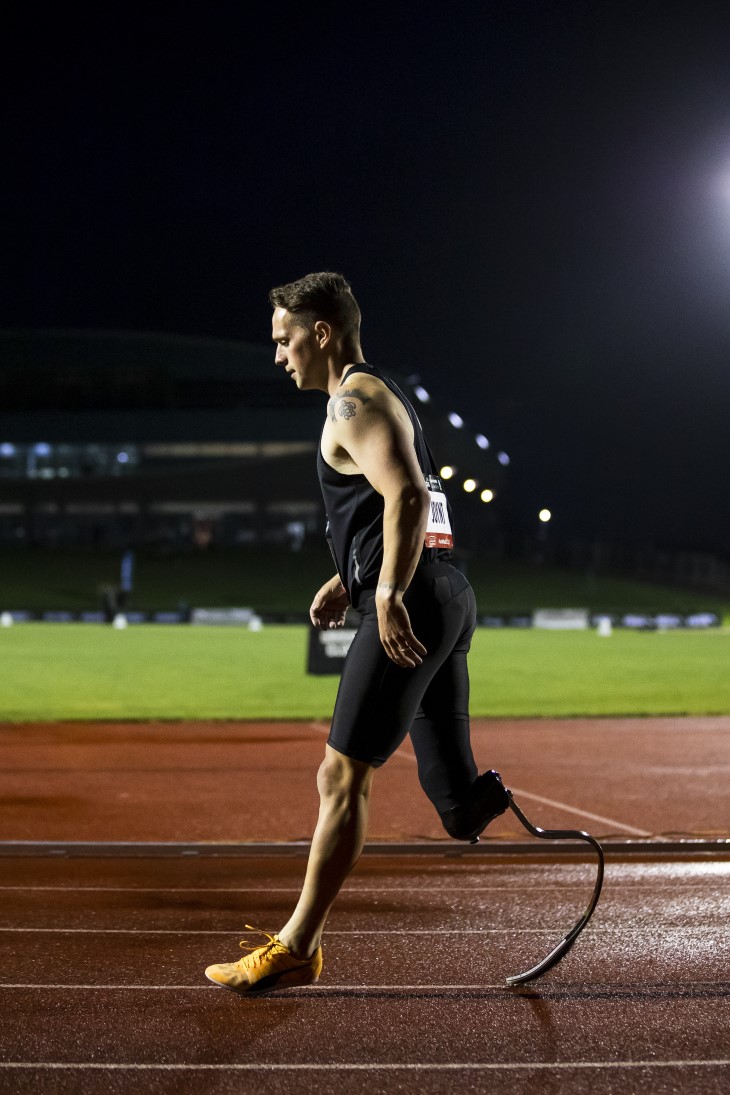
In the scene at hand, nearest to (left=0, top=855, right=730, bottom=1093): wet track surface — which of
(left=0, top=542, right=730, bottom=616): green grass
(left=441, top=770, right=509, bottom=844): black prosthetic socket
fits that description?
(left=441, top=770, right=509, bottom=844): black prosthetic socket

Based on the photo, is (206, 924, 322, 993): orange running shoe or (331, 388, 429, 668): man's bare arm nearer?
(331, 388, 429, 668): man's bare arm

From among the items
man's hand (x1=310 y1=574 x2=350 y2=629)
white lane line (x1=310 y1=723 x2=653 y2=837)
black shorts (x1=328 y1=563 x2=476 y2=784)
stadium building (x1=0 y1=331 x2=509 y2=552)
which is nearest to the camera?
black shorts (x1=328 y1=563 x2=476 y2=784)

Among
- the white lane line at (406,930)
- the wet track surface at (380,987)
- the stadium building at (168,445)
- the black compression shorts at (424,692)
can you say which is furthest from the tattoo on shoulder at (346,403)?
the stadium building at (168,445)

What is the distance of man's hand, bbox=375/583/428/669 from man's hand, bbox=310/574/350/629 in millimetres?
720

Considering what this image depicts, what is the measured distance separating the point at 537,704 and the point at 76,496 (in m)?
65.7

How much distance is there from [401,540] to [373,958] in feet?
5.88

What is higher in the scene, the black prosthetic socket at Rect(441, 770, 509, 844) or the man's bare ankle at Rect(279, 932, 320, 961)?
the black prosthetic socket at Rect(441, 770, 509, 844)

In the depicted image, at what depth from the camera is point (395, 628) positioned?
14.0 ft

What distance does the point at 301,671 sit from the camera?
2334cm

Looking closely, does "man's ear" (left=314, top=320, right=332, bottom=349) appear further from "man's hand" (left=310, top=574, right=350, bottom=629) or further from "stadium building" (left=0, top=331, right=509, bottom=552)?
"stadium building" (left=0, top=331, right=509, bottom=552)

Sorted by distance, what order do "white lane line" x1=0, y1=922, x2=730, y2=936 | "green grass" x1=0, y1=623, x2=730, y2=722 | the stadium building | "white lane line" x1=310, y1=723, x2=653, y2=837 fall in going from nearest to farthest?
"white lane line" x1=0, y1=922, x2=730, y2=936 → "white lane line" x1=310, y1=723, x2=653, y2=837 → "green grass" x1=0, y1=623, x2=730, y2=722 → the stadium building

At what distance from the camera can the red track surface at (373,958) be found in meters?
3.84

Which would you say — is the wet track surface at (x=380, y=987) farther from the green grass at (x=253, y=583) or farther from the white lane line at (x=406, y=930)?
the green grass at (x=253, y=583)

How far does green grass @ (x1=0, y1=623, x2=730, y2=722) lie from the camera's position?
59.6ft
